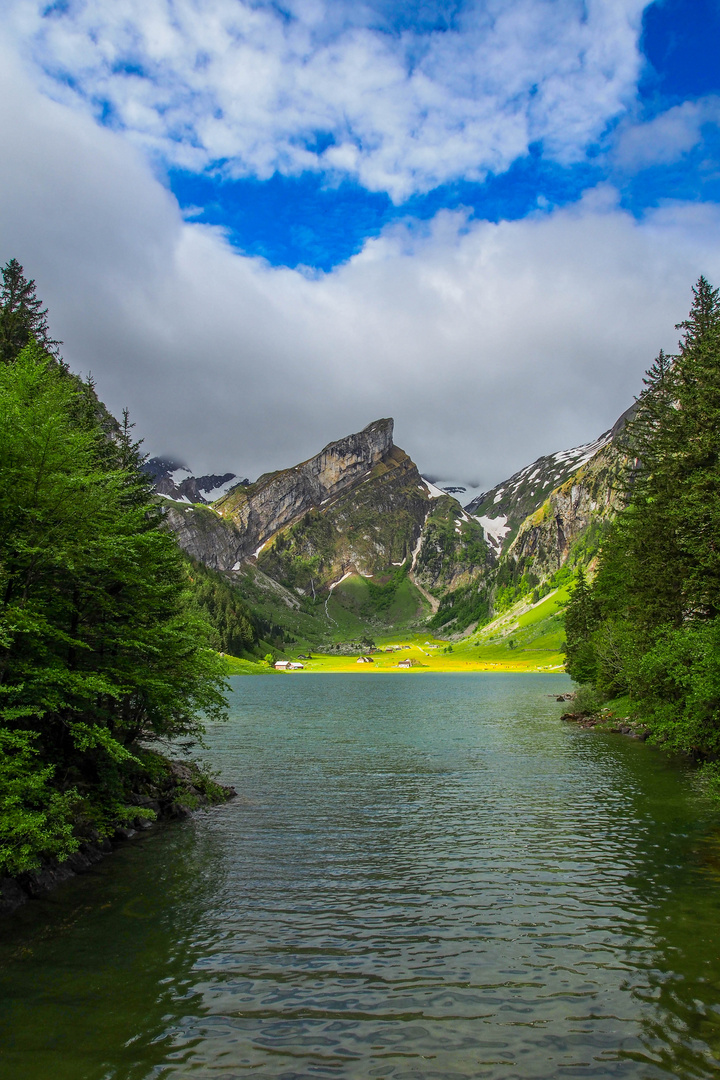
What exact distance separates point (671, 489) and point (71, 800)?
38.1 meters

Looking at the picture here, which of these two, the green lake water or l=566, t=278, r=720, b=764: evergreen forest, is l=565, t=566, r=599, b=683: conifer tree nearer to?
l=566, t=278, r=720, b=764: evergreen forest

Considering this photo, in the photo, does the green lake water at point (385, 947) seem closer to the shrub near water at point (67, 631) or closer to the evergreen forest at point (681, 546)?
the shrub near water at point (67, 631)

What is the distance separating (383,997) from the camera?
1409cm

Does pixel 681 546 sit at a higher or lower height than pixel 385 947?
higher

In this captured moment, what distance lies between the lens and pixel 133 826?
92.7 ft

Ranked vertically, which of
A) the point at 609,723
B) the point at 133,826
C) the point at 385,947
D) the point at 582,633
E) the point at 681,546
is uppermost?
the point at 681,546

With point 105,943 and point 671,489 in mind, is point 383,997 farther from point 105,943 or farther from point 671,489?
point 671,489

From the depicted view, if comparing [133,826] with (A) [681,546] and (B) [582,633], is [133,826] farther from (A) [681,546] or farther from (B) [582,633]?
(B) [582,633]

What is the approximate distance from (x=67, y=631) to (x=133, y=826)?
11122 millimetres

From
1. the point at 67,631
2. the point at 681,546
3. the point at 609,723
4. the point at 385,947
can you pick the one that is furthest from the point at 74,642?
the point at 609,723

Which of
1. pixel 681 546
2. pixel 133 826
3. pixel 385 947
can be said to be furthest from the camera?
pixel 681 546

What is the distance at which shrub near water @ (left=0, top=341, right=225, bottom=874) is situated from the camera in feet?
61.0

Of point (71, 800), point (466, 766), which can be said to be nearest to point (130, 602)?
point (71, 800)

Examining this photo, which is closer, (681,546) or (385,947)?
(385,947)
